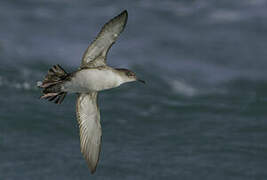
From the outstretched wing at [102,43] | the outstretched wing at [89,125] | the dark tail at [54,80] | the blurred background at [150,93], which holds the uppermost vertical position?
the outstretched wing at [102,43]

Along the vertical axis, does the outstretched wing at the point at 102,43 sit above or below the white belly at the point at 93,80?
above

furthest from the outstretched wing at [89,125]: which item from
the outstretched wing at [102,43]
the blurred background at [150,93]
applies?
the blurred background at [150,93]

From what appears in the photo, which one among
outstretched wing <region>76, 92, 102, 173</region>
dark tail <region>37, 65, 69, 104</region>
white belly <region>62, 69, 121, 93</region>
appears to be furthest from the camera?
outstretched wing <region>76, 92, 102, 173</region>

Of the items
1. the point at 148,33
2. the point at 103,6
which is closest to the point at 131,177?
the point at 148,33

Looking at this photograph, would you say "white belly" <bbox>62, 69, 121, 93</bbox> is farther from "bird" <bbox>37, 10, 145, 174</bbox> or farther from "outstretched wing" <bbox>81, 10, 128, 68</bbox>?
"outstretched wing" <bbox>81, 10, 128, 68</bbox>

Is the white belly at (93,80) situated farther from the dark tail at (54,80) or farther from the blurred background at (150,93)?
the blurred background at (150,93)

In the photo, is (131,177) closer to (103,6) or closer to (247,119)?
(247,119)

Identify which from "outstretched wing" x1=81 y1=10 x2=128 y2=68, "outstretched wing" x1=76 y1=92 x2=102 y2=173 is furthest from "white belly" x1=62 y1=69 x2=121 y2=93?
"outstretched wing" x1=76 y1=92 x2=102 y2=173
